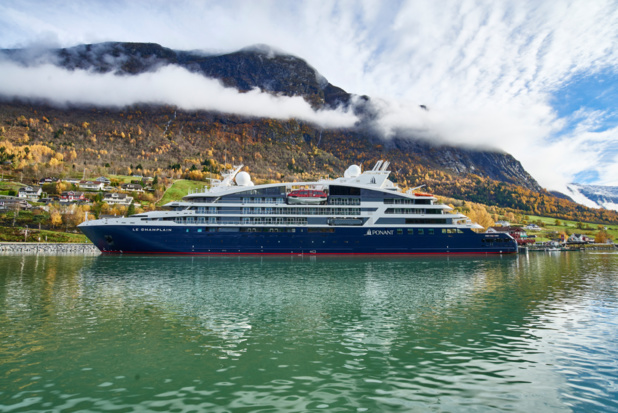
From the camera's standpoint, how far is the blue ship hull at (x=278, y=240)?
52.2m

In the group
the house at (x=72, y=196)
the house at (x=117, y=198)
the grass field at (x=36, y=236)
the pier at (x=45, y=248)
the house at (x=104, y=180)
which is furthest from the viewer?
the house at (x=104, y=180)

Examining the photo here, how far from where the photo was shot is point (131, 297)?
20891 millimetres

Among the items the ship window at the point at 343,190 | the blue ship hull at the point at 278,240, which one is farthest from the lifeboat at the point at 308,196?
the blue ship hull at the point at 278,240

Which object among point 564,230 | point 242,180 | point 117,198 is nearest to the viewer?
point 242,180

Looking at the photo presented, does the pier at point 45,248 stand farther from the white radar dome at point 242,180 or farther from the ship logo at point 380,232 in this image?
the ship logo at point 380,232

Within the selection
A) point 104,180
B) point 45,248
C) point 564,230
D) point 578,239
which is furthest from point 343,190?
point 564,230

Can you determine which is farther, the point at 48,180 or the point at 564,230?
the point at 48,180

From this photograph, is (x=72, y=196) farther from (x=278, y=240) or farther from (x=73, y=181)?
(x=278, y=240)

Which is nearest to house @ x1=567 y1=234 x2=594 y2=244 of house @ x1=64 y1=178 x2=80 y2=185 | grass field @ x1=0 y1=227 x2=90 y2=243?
grass field @ x1=0 y1=227 x2=90 y2=243

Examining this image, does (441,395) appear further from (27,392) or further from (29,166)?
(29,166)

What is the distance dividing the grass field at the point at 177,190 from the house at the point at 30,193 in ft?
122

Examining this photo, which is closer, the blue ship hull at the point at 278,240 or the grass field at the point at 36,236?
the blue ship hull at the point at 278,240

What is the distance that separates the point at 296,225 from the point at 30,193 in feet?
350

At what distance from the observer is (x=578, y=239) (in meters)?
Result: 124
